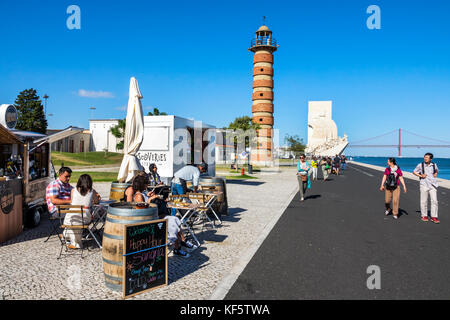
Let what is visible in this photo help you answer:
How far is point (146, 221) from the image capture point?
4250 millimetres

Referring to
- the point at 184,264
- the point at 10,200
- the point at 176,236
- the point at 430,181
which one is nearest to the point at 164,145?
the point at 10,200

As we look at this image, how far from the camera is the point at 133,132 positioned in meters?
8.56

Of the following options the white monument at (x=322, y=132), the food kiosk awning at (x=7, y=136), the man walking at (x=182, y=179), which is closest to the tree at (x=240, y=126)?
the man walking at (x=182, y=179)

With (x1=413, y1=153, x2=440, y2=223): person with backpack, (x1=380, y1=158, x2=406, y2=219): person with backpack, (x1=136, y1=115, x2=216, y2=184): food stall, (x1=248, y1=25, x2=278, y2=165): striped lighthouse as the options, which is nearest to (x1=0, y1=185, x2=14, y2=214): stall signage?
(x1=136, y1=115, x2=216, y2=184): food stall

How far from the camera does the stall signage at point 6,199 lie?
591cm

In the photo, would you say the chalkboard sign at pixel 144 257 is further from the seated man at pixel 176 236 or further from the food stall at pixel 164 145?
the food stall at pixel 164 145

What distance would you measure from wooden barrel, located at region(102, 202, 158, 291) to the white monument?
94.2 m

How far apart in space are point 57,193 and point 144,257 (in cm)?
338

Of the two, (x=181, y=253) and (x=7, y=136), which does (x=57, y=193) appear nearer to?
(x=7, y=136)

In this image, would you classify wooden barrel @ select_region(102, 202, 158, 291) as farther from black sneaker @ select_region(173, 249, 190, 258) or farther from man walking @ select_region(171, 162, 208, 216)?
man walking @ select_region(171, 162, 208, 216)

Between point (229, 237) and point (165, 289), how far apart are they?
2.93 meters

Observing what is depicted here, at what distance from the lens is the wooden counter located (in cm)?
599

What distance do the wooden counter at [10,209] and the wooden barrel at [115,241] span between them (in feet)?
10.5
